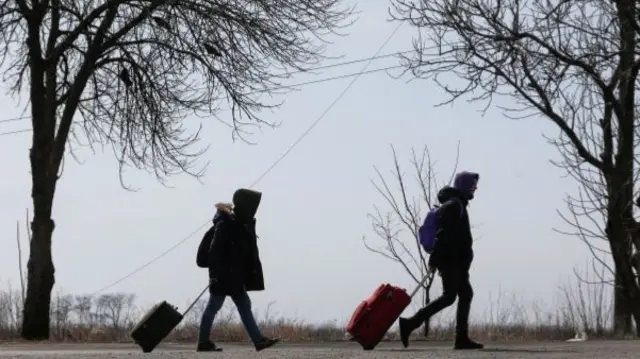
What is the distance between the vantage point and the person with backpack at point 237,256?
1114 cm

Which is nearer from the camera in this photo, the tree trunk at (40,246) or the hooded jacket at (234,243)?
the hooded jacket at (234,243)

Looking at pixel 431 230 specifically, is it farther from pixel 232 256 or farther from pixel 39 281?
pixel 39 281

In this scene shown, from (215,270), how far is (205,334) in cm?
80

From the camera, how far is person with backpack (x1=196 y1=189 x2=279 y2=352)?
11.1 metres

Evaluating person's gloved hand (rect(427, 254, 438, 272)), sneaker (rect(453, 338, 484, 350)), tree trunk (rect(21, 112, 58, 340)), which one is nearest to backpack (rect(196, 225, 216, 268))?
person's gloved hand (rect(427, 254, 438, 272))

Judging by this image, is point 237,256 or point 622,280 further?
point 622,280

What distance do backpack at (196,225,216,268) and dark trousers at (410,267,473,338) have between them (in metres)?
2.21

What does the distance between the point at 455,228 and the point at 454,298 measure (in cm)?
67

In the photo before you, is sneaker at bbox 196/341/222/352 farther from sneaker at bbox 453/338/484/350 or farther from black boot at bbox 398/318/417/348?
sneaker at bbox 453/338/484/350

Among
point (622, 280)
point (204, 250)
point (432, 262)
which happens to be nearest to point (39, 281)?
point (204, 250)

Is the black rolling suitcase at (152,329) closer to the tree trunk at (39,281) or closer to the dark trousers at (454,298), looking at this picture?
the dark trousers at (454,298)

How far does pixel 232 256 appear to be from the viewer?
36.6ft

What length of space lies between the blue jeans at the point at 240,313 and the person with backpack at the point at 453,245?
1710 mm

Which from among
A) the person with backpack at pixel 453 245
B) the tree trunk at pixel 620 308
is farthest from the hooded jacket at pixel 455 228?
the tree trunk at pixel 620 308
